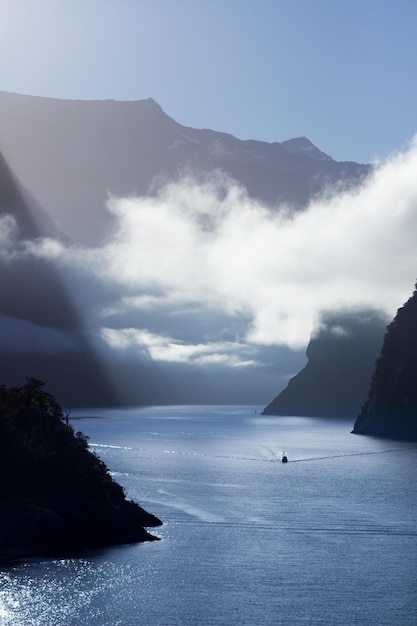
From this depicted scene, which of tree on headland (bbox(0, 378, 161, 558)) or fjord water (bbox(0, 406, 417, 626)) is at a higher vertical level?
tree on headland (bbox(0, 378, 161, 558))

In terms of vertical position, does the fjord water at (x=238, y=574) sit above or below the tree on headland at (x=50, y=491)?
below

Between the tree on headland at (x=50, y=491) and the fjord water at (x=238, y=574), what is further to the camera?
the tree on headland at (x=50, y=491)

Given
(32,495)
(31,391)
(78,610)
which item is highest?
(31,391)

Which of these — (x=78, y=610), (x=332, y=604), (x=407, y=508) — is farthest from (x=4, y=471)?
(x=407, y=508)

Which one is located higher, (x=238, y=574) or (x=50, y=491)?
(x=50, y=491)

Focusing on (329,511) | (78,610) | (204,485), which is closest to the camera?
(78,610)

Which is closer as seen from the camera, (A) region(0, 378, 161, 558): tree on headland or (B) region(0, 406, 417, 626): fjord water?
(B) region(0, 406, 417, 626): fjord water

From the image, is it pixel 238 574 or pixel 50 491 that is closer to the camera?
pixel 238 574

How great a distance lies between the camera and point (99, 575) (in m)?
98.2

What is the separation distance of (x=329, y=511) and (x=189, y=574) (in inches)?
2013

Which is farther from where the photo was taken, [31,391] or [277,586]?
[31,391]

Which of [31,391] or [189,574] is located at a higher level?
[31,391]

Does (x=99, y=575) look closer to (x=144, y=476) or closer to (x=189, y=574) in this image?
(x=189, y=574)

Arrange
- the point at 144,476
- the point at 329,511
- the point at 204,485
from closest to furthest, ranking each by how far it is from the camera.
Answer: the point at 329,511 → the point at 204,485 → the point at 144,476
